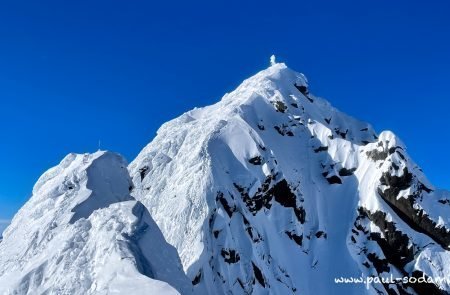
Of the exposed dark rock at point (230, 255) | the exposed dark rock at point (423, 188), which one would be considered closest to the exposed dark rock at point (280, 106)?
the exposed dark rock at point (423, 188)

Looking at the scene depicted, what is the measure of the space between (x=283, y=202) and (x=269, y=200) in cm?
285

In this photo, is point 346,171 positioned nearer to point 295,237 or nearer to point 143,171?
point 295,237

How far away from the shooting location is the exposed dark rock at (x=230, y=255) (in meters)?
48.7

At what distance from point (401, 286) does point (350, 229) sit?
33.7ft

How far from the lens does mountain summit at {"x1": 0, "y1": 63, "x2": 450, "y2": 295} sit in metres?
38.7

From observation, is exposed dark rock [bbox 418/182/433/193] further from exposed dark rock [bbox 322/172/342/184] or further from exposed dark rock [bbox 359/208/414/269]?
exposed dark rock [bbox 322/172/342/184]

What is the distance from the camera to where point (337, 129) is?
84.4m

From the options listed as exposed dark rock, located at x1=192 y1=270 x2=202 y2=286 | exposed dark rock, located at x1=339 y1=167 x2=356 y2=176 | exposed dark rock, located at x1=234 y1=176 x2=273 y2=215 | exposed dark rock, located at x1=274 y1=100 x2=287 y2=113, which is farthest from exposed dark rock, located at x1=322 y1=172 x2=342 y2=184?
exposed dark rock, located at x1=192 y1=270 x2=202 y2=286

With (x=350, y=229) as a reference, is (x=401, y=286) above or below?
below

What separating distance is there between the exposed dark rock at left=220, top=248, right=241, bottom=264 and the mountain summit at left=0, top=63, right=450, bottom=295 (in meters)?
0.15

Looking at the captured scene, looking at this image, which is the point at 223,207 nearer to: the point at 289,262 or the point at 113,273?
the point at 289,262

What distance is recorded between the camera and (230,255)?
161ft

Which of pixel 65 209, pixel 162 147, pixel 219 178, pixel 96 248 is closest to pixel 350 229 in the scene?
pixel 219 178

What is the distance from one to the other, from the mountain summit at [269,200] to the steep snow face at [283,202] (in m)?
0.18
